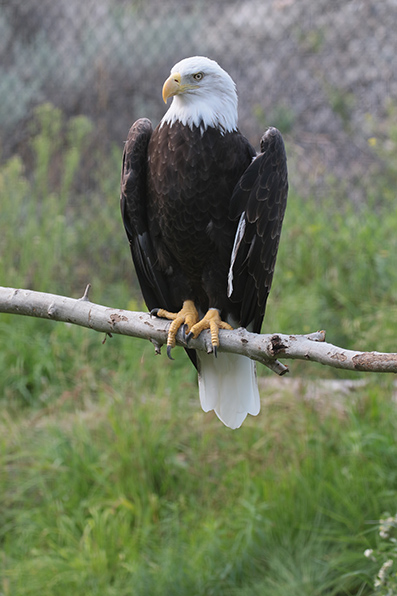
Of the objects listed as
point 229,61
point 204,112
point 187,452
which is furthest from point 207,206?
point 229,61

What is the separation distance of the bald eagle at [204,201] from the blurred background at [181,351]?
1.07 meters

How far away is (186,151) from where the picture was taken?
2.48 meters

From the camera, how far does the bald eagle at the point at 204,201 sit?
2.47 metres

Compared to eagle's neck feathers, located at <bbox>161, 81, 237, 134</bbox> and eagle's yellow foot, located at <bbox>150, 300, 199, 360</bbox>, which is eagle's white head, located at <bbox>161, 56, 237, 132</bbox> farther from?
eagle's yellow foot, located at <bbox>150, 300, 199, 360</bbox>

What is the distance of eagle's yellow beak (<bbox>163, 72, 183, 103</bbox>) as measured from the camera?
249cm

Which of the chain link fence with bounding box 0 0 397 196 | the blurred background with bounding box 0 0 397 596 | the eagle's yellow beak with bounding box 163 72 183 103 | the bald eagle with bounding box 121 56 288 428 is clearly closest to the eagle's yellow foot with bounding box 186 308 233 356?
the bald eagle with bounding box 121 56 288 428

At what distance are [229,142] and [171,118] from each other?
0.81ft

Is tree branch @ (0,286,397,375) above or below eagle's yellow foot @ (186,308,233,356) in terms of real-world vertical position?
below

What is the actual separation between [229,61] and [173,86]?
4.06 metres

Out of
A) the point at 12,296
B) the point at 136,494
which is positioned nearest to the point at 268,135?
the point at 12,296

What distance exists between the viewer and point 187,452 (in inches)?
144

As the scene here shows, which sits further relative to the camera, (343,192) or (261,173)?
(343,192)

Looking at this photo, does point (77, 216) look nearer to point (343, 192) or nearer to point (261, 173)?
point (343, 192)

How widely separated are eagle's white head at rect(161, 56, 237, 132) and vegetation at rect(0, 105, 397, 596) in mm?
1667
